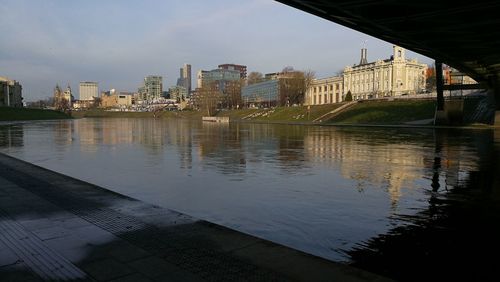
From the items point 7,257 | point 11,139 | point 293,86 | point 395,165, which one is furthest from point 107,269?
point 293,86

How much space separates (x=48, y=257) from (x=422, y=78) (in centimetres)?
17775

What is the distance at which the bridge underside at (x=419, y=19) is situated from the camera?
14.9m

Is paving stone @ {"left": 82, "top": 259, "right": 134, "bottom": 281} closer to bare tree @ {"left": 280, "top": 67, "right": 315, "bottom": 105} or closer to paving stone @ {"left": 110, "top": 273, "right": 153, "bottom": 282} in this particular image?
paving stone @ {"left": 110, "top": 273, "right": 153, "bottom": 282}

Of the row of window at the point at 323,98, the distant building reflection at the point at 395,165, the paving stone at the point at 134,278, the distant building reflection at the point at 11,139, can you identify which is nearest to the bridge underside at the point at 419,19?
the distant building reflection at the point at 395,165

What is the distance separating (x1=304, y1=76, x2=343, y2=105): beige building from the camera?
186m

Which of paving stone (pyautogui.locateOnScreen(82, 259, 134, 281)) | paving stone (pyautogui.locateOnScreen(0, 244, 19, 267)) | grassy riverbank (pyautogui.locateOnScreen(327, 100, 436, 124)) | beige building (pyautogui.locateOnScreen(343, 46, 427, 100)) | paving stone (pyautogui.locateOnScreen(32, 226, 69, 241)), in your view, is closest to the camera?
paving stone (pyautogui.locateOnScreen(82, 259, 134, 281))

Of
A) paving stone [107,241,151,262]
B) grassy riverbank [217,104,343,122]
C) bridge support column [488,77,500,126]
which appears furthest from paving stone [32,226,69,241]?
grassy riverbank [217,104,343,122]

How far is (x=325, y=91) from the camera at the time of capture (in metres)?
192

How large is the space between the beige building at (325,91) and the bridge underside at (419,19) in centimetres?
16081

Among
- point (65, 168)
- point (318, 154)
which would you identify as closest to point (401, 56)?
point (318, 154)

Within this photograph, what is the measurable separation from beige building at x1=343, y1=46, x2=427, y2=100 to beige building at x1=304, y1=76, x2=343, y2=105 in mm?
7123

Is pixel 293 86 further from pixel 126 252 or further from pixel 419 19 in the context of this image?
pixel 126 252

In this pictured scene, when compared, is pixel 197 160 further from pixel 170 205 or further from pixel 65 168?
pixel 170 205

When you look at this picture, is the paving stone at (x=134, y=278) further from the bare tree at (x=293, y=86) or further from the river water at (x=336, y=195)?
the bare tree at (x=293, y=86)
